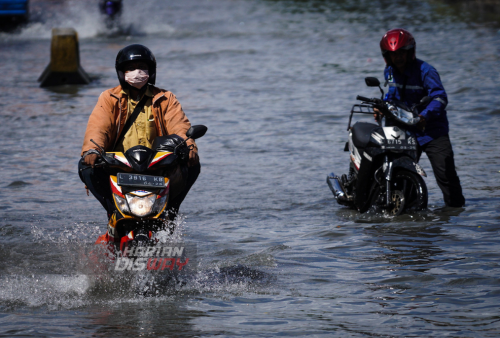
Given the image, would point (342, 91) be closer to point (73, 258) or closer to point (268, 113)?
point (268, 113)

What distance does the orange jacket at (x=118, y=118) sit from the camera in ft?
18.7

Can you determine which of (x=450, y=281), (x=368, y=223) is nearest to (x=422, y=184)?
(x=368, y=223)

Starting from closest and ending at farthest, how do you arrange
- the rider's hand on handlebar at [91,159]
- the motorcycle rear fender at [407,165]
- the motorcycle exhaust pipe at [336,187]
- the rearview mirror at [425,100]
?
the rider's hand on handlebar at [91,159] < the rearview mirror at [425,100] < the motorcycle rear fender at [407,165] < the motorcycle exhaust pipe at [336,187]

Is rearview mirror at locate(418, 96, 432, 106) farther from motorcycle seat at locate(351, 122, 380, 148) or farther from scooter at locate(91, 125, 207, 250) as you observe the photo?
scooter at locate(91, 125, 207, 250)

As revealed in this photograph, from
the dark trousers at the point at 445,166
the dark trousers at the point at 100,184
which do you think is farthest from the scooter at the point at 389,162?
the dark trousers at the point at 100,184

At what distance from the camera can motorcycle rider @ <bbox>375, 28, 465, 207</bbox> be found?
7.54 metres

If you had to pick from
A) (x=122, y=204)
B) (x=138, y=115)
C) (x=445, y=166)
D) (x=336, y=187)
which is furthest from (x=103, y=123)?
(x=445, y=166)

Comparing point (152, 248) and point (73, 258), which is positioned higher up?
point (152, 248)

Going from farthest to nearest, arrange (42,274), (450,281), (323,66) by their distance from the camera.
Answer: (323,66) < (42,274) < (450,281)

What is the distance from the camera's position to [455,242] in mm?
6867

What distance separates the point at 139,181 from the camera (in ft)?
16.8

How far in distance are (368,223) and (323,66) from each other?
40.0 ft

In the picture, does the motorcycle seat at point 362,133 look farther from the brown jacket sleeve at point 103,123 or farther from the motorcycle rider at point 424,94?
the brown jacket sleeve at point 103,123

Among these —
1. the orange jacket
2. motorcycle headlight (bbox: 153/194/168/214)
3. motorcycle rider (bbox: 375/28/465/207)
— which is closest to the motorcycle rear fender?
→ motorcycle rider (bbox: 375/28/465/207)
